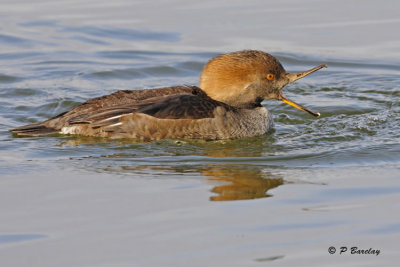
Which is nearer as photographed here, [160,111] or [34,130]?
[160,111]

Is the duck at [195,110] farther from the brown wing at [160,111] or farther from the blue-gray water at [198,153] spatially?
the blue-gray water at [198,153]

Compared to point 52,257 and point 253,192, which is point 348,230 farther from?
point 52,257

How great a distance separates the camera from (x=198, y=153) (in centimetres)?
899

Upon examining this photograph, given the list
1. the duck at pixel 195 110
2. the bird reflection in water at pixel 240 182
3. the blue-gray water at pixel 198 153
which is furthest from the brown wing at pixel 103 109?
the bird reflection in water at pixel 240 182

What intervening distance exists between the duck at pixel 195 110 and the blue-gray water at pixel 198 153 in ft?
0.60

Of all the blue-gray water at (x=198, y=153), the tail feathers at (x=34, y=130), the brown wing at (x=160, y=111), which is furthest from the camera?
the tail feathers at (x=34, y=130)

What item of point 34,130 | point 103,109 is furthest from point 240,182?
point 34,130

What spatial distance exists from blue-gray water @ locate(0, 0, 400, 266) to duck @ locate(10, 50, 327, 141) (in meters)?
0.18

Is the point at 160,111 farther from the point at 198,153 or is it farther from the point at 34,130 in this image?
the point at 34,130

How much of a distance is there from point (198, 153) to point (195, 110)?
2.56ft

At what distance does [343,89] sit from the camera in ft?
40.4

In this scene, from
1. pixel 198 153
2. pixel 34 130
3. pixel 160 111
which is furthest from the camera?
pixel 34 130

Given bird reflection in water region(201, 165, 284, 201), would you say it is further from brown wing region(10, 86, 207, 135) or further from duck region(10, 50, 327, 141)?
brown wing region(10, 86, 207, 135)

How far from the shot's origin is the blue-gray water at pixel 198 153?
614 cm
